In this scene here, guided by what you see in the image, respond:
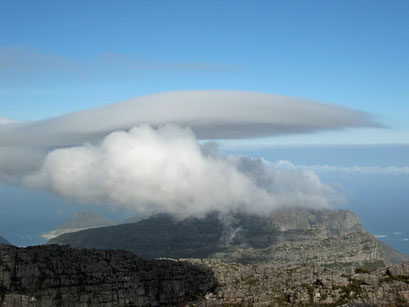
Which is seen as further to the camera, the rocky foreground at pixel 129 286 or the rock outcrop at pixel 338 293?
the rocky foreground at pixel 129 286

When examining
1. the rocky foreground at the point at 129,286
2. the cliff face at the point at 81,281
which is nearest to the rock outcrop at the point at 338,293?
the rocky foreground at the point at 129,286

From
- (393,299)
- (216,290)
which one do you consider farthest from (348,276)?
(216,290)

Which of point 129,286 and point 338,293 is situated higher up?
point 129,286

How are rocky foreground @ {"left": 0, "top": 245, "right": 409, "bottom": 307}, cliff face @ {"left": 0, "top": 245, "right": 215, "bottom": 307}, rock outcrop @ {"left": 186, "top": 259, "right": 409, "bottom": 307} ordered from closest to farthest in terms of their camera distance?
1. rock outcrop @ {"left": 186, "top": 259, "right": 409, "bottom": 307}
2. rocky foreground @ {"left": 0, "top": 245, "right": 409, "bottom": 307}
3. cliff face @ {"left": 0, "top": 245, "right": 215, "bottom": 307}

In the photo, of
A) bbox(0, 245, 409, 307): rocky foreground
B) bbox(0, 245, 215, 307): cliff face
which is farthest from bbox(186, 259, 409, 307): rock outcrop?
bbox(0, 245, 215, 307): cliff face

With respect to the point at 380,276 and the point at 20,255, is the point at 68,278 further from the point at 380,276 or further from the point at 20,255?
the point at 380,276

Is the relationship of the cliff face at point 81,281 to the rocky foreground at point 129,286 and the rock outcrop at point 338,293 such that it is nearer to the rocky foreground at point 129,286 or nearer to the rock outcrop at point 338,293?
the rocky foreground at point 129,286

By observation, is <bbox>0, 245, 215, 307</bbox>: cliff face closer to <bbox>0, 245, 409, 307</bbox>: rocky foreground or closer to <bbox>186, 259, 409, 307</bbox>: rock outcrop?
<bbox>0, 245, 409, 307</bbox>: rocky foreground

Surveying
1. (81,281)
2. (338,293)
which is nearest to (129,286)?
(81,281)

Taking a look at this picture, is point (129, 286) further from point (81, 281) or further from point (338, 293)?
point (338, 293)
